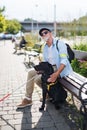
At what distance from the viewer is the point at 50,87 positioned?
6.23 m

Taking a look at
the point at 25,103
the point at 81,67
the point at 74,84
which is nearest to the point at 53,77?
the point at 74,84

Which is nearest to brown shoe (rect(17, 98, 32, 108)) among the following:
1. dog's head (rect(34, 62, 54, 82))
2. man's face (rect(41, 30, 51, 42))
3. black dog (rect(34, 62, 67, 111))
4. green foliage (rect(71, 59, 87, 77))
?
black dog (rect(34, 62, 67, 111))

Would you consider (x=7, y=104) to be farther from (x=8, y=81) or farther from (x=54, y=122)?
(x=8, y=81)

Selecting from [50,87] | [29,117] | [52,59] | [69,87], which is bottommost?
[29,117]

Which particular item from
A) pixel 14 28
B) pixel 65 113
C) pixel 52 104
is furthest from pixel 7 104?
pixel 14 28

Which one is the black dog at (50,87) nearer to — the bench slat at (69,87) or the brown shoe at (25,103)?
the bench slat at (69,87)

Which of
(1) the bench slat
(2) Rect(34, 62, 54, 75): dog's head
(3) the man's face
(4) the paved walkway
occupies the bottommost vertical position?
(4) the paved walkway

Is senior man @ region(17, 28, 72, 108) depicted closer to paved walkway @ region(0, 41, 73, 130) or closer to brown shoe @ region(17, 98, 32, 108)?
brown shoe @ region(17, 98, 32, 108)

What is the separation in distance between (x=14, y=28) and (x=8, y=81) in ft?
323

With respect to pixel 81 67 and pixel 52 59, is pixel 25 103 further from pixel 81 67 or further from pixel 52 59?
pixel 81 67

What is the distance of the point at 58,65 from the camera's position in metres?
6.12

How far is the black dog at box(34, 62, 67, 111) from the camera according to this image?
6.01 metres

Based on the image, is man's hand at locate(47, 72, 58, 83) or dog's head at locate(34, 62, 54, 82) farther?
dog's head at locate(34, 62, 54, 82)

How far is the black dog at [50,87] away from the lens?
19.7 feet
